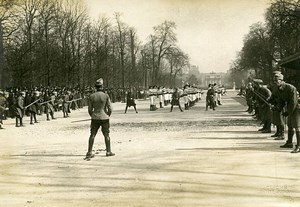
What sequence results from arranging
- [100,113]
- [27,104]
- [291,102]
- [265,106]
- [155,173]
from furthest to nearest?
1. [27,104]
2. [265,106]
3. [291,102]
4. [100,113]
5. [155,173]

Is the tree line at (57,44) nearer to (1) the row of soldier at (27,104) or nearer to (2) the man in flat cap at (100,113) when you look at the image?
(1) the row of soldier at (27,104)

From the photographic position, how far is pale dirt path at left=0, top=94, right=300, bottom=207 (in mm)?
6375

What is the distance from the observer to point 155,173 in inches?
321

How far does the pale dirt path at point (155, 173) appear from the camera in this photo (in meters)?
6.38

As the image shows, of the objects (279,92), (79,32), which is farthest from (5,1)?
(279,92)

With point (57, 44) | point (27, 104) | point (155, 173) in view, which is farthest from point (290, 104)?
point (57, 44)

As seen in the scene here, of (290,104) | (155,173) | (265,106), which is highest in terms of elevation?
(290,104)

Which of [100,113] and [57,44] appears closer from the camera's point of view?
[100,113]

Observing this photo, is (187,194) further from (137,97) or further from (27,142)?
(137,97)

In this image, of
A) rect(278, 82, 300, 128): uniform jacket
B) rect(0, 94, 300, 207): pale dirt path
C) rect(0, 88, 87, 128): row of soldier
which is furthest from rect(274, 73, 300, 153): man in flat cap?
rect(0, 88, 87, 128): row of soldier

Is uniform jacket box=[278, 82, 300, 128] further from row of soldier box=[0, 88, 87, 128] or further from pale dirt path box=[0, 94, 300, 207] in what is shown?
row of soldier box=[0, 88, 87, 128]

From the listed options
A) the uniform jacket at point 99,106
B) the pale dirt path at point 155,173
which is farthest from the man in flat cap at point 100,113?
the pale dirt path at point 155,173

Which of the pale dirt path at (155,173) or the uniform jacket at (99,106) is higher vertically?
the uniform jacket at (99,106)

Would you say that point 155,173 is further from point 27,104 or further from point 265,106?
point 27,104
